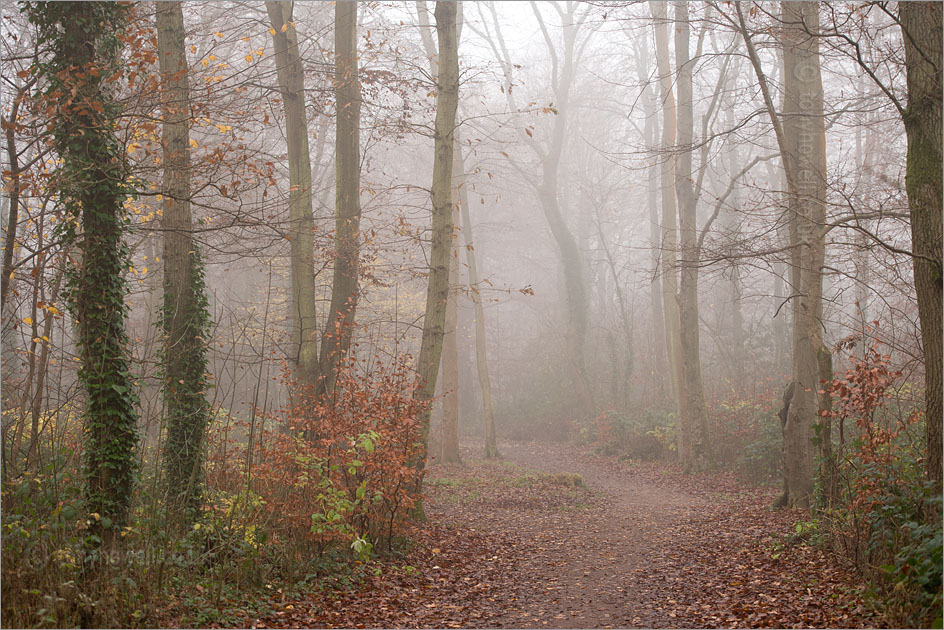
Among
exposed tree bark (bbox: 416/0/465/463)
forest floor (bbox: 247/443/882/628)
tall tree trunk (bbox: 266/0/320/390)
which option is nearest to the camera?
forest floor (bbox: 247/443/882/628)

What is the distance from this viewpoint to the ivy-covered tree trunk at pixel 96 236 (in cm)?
588

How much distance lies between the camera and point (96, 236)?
19.7 ft

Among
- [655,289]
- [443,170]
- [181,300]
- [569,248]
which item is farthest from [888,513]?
[569,248]

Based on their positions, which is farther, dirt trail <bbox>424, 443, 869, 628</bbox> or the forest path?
the forest path

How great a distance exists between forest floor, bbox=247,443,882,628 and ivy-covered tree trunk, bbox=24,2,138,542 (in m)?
1.93

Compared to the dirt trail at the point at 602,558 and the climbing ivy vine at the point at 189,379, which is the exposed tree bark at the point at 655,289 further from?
the climbing ivy vine at the point at 189,379

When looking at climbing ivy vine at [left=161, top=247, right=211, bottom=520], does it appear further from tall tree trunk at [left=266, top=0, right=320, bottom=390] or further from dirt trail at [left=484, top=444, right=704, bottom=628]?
dirt trail at [left=484, top=444, right=704, bottom=628]

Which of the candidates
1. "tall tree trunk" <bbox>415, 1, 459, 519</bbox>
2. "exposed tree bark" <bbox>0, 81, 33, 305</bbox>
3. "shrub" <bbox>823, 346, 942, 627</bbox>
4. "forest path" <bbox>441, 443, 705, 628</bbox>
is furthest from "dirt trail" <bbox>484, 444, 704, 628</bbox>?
"exposed tree bark" <bbox>0, 81, 33, 305</bbox>

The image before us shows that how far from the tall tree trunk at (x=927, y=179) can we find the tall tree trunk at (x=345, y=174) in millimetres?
7304

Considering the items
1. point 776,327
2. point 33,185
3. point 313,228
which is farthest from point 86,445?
point 776,327

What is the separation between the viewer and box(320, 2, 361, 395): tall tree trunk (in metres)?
10.7

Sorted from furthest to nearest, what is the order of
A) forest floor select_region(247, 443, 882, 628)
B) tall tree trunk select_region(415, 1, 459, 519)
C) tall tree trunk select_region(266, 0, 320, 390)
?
tall tree trunk select_region(266, 0, 320, 390)
tall tree trunk select_region(415, 1, 459, 519)
forest floor select_region(247, 443, 882, 628)

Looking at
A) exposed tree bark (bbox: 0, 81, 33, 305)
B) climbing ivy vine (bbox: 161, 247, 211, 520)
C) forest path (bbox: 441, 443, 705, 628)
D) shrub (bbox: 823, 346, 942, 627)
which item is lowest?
forest path (bbox: 441, 443, 705, 628)

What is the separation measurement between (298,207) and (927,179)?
8233 mm
